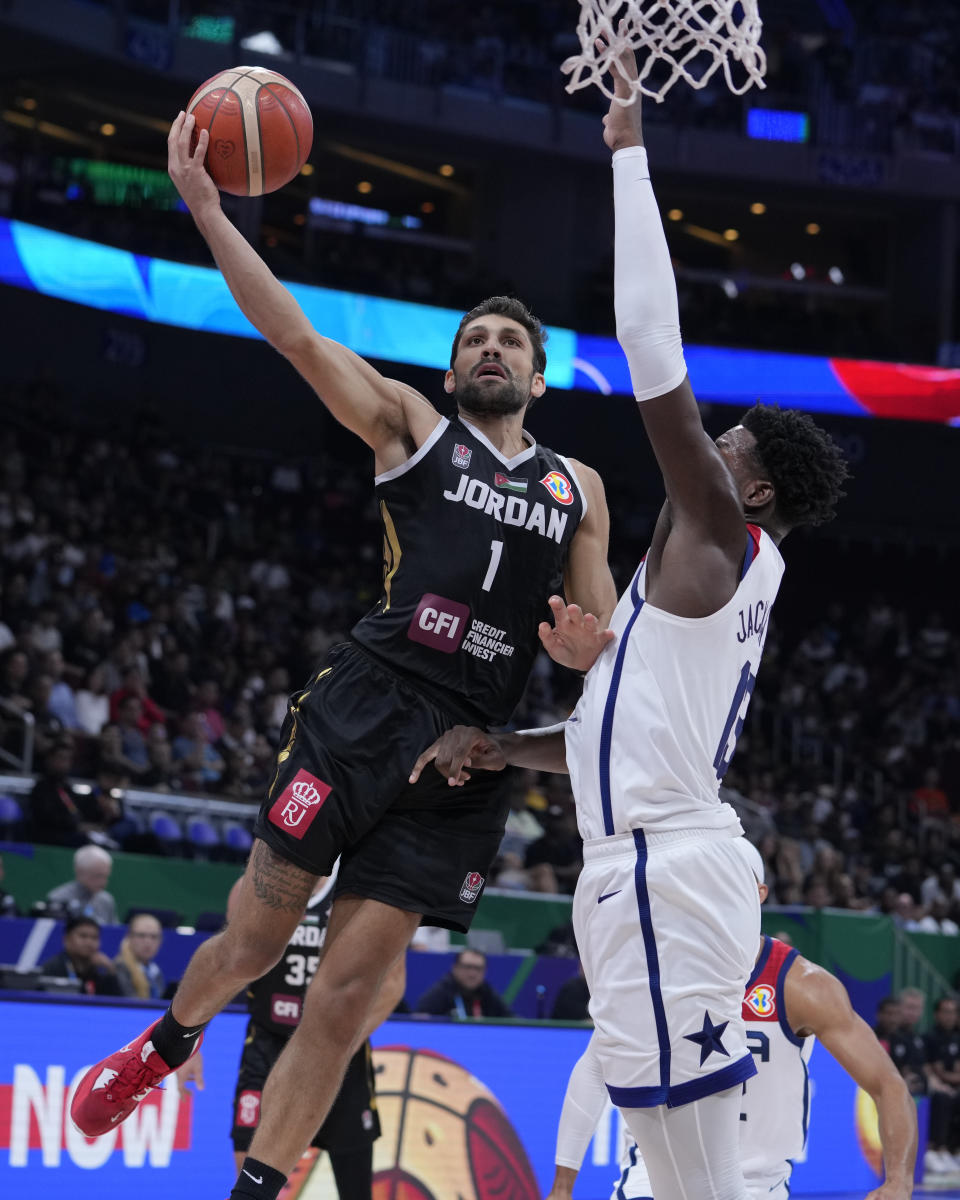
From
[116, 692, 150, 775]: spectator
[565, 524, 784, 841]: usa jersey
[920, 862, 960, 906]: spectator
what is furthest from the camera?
[920, 862, 960, 906]: spectator

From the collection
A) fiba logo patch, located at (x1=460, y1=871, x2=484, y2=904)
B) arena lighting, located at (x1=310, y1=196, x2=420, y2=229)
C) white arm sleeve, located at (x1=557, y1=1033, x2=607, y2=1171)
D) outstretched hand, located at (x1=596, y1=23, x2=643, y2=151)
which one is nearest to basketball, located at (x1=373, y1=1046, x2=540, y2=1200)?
white arm sleeve, located at (x1=557, y1=1033, x2=607, y2=1171)

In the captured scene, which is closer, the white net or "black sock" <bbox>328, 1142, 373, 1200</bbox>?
the white net

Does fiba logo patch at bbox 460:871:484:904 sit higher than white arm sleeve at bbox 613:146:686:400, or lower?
lower

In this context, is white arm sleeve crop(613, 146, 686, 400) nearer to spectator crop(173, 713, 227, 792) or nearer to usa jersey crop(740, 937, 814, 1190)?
usa jersey crop(740, 937, 814, 1190)

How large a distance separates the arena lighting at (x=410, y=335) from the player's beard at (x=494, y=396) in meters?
14.5

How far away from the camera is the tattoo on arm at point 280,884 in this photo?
447 cm

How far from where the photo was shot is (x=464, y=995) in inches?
404

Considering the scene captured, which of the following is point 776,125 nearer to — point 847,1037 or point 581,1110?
point 847,1037

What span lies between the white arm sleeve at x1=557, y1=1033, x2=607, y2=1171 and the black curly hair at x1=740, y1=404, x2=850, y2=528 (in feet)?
7.42

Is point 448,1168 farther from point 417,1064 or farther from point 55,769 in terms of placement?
Result: point 55,769

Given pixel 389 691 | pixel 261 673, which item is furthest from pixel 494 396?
pixel 261 673

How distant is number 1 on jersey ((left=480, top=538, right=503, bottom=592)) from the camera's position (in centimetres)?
464

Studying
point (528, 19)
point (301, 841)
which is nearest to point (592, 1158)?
point (301, 841)

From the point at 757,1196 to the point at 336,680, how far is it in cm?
215
